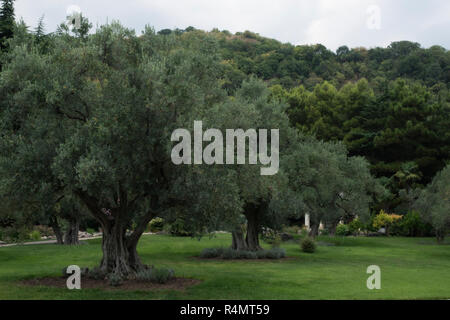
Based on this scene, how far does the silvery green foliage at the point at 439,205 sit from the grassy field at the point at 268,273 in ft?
8.76

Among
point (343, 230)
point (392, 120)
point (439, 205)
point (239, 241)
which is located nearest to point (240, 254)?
point (239, 241)

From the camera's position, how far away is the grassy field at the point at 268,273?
19312mm

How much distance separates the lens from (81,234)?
60125 millimetres

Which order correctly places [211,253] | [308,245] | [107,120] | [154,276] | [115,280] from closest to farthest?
[107,120] → [115,280] → [154,276] → [211,253] → [308,245]

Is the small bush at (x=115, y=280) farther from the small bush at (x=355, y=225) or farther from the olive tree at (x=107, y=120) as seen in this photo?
the small bush at (x=355, y=225)

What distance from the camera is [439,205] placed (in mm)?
39688

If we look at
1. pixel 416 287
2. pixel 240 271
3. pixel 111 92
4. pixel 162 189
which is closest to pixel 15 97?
pixel 111 92

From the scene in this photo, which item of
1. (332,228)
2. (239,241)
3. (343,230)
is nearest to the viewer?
(239,241)

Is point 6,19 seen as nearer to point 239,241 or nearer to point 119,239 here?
point 239,241

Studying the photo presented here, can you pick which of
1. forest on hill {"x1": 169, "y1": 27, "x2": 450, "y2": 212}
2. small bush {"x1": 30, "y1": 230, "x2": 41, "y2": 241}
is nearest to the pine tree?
forest on hill {"x1": 169, "y1": 27, "x2": 450, "y2": 212}

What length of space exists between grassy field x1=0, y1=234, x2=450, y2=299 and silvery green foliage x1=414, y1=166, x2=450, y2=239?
267 cm

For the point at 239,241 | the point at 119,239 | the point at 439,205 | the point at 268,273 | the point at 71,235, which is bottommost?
the point at 71,235

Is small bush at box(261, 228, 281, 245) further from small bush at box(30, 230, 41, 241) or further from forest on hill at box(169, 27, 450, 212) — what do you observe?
small bush at box(30, 230, 41, 241)

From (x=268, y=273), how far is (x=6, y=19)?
31323 mm
